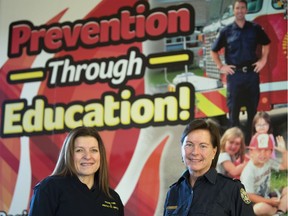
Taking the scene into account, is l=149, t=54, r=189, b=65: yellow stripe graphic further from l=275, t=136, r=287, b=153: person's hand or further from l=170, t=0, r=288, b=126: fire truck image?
l=275, t=136, r=287, b=153: person's hand

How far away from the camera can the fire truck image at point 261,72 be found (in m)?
3.04

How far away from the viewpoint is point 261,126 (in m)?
3.01

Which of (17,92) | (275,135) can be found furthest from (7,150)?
(275,135)

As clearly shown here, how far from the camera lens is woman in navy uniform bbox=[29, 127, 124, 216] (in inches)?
70.8

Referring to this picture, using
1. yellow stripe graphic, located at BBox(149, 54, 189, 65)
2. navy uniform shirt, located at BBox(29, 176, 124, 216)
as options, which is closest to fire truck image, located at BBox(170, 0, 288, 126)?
yellow stripe graphic, located at BBox(149, 54, 189, 65)

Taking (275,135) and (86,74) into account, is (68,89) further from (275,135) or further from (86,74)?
(275,135)

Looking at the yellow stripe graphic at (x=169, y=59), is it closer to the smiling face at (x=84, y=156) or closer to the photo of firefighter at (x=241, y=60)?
the photo of firefighter at (x=241, y=60)

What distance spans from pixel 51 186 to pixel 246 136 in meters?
1.67

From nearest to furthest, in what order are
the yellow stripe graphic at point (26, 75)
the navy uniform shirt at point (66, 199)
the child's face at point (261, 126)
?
the navy uniform shirt at point (66, 199)
the child's face at point (261, 126)
the yellow stripe graphic at point (26, 75)

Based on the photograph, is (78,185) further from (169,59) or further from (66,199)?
(169,59)

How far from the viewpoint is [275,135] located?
117 inches

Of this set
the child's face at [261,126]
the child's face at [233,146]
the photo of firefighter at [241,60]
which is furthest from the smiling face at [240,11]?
the child's face at [233,146]

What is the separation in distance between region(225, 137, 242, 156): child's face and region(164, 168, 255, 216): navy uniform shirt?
4.50ft

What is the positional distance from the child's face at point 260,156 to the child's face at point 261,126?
14cm
